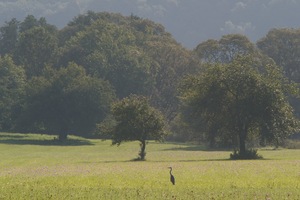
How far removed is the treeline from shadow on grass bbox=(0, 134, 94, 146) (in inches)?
118

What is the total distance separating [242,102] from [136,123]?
1241 centimetres

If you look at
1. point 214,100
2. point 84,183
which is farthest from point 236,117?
point 84,183

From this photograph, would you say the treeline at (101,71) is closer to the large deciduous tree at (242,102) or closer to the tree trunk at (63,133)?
the tree trunk at (63,133)

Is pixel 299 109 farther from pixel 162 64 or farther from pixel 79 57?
pixel 79 57

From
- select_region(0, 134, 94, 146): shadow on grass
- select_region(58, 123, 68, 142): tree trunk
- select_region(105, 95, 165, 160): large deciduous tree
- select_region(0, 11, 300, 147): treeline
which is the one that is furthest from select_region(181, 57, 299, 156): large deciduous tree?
select_region(58, 123, 68, 142): tree trunk

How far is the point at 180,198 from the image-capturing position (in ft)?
73.1

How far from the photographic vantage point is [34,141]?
107938mm

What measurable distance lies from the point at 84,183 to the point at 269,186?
33.2 ft

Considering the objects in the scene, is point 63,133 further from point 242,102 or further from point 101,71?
point 242,102

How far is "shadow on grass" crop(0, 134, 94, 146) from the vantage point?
103806mm

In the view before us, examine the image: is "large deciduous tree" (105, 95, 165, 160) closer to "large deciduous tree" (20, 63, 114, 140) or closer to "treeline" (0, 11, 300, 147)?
"treeline" (0, 11, 300, 147)

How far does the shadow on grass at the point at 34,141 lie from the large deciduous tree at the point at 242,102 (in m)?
44.9

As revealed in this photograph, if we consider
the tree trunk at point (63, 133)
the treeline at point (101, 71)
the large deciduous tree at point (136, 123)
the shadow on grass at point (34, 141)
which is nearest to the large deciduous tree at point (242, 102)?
the large deciduous tree at point (136, 123)

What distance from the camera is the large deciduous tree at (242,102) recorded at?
2450 inches
